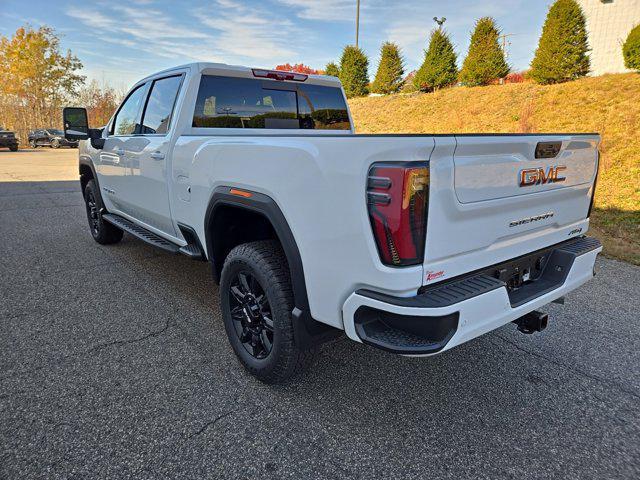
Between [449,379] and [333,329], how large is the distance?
0.93 metres

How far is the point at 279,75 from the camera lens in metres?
3.89

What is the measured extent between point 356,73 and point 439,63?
20.4ft

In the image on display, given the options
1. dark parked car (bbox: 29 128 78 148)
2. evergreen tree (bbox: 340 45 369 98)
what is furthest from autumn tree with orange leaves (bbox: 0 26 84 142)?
evergreen tree (bbox: 340 45 369 98)

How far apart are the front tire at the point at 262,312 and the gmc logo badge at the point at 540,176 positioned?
1.33 meters

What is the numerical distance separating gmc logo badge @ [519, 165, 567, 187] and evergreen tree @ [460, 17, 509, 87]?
1800 cm

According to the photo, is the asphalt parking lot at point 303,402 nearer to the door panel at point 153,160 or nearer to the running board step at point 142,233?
the running board step at point 142,233

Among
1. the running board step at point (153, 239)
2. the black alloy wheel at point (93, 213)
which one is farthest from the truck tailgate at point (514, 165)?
the black alloy wheel at point (93, 213)

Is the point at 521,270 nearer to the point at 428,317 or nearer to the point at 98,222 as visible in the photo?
the point at 428,317

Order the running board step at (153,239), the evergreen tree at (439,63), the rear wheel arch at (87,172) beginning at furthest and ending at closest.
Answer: the evergreen tree at (439,63) → the rear wheel arch at (87,172) → the running board step at (153,239)

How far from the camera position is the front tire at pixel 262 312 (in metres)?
2.35

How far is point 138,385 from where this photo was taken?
8.54 ft

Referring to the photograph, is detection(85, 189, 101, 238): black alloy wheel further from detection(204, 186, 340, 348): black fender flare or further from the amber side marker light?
detection(204, 186, 340, 348): black fender flare

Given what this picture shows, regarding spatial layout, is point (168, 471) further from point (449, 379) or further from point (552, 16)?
point (552, 16)

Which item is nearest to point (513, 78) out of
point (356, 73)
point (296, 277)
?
point (356, 73)
